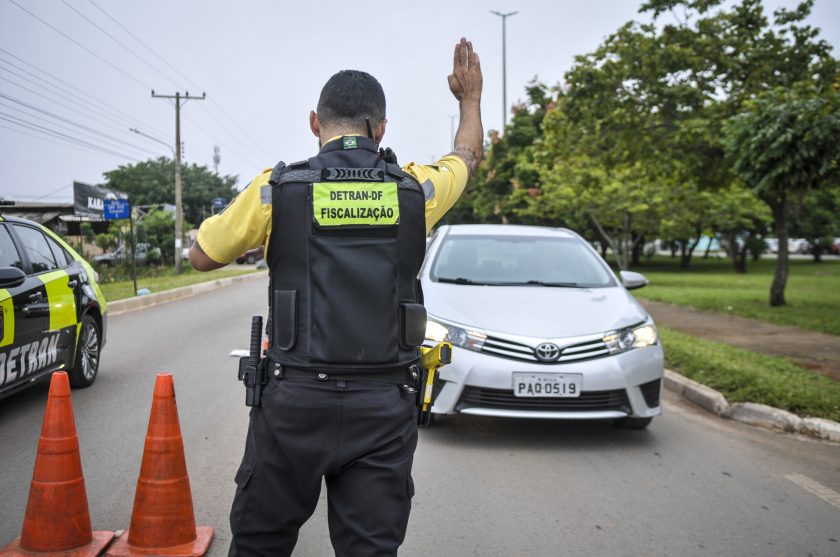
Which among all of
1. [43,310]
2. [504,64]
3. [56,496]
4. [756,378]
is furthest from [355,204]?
[504,64]

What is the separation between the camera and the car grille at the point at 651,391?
5605mm

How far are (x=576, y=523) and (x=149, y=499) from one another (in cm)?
207

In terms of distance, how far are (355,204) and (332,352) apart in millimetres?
404

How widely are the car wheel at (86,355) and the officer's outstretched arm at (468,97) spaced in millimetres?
5365

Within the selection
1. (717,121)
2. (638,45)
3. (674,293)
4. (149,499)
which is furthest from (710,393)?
(674,293)

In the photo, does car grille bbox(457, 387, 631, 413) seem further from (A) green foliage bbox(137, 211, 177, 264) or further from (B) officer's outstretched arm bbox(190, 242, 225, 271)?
(A) green foliage bbox(137, 211, 177, 264)

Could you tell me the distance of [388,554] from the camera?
2.09 metres

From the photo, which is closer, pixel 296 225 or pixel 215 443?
pixel 296 225

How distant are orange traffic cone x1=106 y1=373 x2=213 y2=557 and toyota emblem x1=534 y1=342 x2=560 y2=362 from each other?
2.70m

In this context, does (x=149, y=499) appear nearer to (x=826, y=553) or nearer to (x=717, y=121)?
(x=826, y=553)

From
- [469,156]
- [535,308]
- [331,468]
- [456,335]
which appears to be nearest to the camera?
[331,468]

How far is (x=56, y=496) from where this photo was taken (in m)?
3.31

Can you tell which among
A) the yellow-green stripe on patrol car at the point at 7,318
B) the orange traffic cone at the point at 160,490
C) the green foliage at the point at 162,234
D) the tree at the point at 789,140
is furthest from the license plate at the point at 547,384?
the green foliage at the point at 162,234

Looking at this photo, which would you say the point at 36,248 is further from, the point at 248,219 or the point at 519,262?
the point at 248,219
